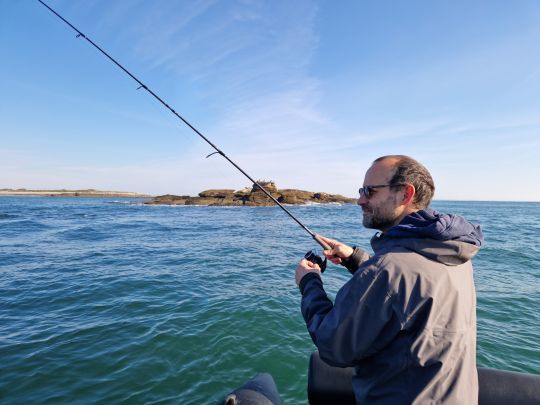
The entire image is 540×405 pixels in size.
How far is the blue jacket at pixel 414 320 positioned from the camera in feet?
5.74

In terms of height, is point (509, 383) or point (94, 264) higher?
point (509, 383)

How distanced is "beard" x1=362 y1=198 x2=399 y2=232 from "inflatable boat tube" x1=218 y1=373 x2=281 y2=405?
213cm

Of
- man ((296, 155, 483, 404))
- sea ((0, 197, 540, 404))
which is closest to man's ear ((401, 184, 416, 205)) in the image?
man ((296, 155, 483, 404))

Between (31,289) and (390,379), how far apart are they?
10.8 metres

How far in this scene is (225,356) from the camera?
5820 millimetres

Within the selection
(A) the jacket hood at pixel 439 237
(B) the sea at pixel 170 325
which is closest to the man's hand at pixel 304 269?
(A) the jacket hood at pixel 439 237

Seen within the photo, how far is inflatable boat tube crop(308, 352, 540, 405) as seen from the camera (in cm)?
289

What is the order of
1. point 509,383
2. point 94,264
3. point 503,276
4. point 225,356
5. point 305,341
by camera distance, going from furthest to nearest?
point 94,264
point 503,276
point 305,341
point 225,356
point 509,383

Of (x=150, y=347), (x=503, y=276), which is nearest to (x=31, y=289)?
(x=150, y=347)

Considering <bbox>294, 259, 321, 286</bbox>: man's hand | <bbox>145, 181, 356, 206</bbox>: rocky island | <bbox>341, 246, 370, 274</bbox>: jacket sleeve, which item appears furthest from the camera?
<bbox>145, 181, 356, 206</bbox>: rocky island

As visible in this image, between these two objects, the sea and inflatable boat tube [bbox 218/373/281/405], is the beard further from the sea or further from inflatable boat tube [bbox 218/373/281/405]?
the sea

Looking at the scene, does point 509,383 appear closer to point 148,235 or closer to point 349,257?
point 349,257

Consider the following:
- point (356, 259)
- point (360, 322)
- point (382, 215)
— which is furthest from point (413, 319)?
point (356, 259)

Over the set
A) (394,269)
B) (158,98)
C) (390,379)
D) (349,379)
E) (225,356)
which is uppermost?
(158,98)
